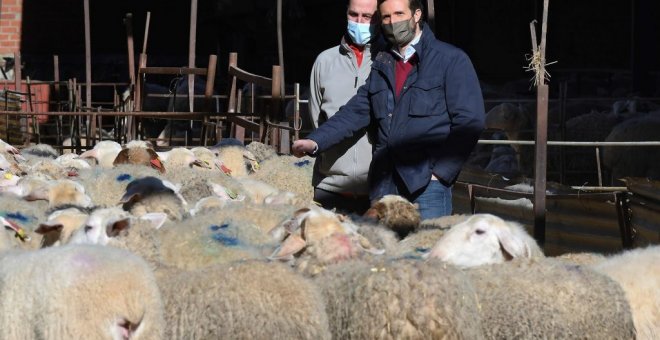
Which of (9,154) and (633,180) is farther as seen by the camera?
(9,154)

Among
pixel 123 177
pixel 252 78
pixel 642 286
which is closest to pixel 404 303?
pixel 642 286

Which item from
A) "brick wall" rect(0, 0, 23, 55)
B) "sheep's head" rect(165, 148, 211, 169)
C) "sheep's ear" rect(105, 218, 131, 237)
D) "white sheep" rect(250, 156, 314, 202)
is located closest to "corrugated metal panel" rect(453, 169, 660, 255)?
"white sheep" rect(250, 156, 314, 202)

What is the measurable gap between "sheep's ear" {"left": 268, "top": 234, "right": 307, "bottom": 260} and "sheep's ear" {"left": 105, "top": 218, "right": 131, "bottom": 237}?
0.90 metres

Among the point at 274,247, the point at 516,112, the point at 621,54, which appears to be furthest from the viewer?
the point at 621,54

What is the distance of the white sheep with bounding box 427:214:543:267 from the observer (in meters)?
5.12

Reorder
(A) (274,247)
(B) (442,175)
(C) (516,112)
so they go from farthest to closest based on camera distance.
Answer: (C) (516,112) → (B) (442,175) → (A) (274,247)

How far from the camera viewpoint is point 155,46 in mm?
22484

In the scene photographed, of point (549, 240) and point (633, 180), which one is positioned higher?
point (633, 180)

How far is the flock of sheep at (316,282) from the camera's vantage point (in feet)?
14.7

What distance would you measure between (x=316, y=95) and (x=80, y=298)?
7.51ft

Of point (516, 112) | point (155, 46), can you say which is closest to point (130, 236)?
point (516, 112)

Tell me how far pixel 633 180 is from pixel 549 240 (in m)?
0.81

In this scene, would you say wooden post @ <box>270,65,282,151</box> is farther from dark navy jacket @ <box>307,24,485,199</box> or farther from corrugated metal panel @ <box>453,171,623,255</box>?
dark navy jacket @ <box>307,24,485,199</box>

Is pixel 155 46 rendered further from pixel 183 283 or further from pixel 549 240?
pixel 183 283
